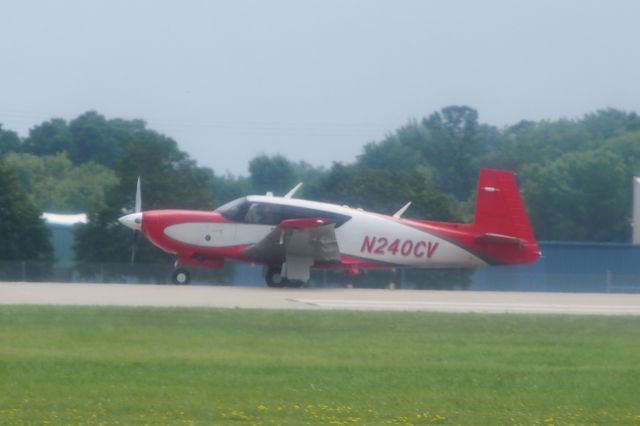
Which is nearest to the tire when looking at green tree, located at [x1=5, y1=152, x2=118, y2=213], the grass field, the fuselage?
the fuselage

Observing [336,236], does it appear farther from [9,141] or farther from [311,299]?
[9,141]

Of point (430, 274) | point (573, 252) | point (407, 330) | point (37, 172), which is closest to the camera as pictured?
point (407, 330)

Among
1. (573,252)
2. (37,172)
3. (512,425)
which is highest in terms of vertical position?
(37,172)

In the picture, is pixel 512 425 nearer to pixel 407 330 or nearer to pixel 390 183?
pixel 407 330

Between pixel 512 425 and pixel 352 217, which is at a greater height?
pixel 352 217

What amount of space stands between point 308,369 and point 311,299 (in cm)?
1184

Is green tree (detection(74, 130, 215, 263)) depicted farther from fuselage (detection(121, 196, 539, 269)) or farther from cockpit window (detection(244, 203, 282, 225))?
cockpit window (detection(244, 203, 282, 225))

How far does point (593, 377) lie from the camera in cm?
1325

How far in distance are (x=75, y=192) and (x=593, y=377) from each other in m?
58.8

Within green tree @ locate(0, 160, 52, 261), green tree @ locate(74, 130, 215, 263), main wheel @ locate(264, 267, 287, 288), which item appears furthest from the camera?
green tree @ locate(74, 130, 215, 263)

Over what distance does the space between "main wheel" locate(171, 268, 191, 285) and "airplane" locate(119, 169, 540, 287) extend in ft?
0.09

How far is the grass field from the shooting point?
1077 cm

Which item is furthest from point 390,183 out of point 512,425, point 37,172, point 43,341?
point 37,172

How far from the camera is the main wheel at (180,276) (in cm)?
2961
